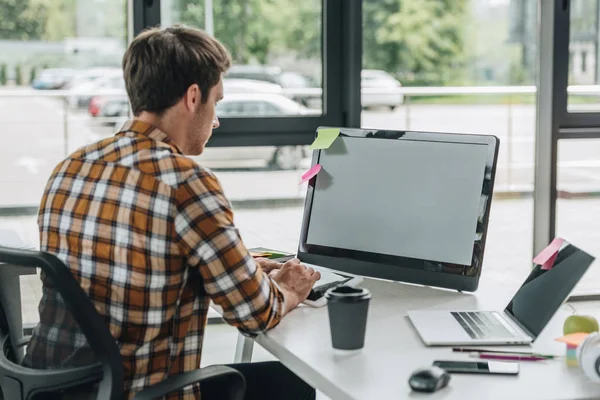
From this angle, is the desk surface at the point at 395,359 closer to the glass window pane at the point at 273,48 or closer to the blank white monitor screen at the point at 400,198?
the blank white monitor screen at the point at 400,198

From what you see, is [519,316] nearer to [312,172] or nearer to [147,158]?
[312,172]

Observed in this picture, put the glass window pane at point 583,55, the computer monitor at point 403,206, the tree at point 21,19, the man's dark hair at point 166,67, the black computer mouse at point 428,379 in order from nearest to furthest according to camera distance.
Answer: the black computer mouse at point 428,379, the man's dark hair at point 166,67, the computer monitor at point 403,206, the tree at point 21,19, the glass window pane at point 583,55

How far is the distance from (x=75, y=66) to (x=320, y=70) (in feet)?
3.40

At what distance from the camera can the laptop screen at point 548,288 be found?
63.3 inches

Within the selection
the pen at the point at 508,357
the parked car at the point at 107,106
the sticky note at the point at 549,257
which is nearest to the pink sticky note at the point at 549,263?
the sticky note at the point at 549,257

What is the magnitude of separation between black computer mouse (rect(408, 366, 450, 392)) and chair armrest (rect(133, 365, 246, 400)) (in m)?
0.36

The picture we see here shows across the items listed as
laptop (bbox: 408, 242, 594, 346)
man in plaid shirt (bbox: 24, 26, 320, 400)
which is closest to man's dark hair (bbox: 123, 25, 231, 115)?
man in plaid shirt (bbox: 24, 26, 320, 400)

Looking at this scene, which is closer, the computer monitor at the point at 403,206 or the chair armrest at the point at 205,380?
the chair armrest at the point at 205,380

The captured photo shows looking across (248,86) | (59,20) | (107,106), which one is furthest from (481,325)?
(59,20)

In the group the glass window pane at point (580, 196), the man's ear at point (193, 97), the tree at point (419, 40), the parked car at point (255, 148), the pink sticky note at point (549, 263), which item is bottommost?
the glass window pane at point (580, 196)

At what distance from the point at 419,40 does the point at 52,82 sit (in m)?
1.61

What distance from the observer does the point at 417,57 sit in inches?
157

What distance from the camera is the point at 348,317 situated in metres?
1.58

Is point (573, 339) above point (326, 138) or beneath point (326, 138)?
beneath
